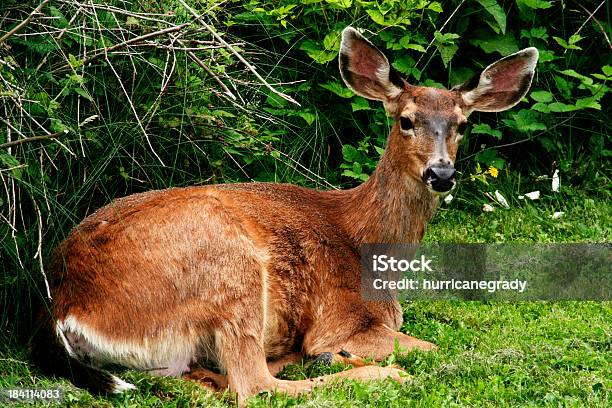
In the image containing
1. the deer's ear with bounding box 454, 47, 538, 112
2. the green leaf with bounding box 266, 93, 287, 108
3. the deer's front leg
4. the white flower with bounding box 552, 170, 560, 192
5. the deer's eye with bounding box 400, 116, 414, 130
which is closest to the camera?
the deer's front leg

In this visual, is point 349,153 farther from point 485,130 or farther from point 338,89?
point 485,130

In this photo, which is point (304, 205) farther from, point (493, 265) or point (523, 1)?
point (523, 1)

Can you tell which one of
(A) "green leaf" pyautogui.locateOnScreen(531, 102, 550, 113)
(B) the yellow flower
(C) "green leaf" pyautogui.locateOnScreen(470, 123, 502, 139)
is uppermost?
(A) "green leaf" pyautogui.locateOnScreen(531, 102, 550, 113)

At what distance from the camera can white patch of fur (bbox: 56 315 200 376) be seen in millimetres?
5254

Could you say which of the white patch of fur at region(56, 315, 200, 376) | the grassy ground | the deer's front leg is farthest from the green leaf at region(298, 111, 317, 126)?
the white patch of fur at region(56, 315, 200, 376)

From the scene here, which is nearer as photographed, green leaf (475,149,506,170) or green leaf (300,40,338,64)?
green leaf (300,40,338,64)

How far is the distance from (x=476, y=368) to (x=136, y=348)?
170 cm

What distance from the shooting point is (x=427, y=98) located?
245 inches

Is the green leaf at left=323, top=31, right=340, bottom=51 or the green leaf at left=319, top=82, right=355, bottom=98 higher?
the green leaf at left=323, top=31, right=340, bottom=51

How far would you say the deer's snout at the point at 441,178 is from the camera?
19.2ft

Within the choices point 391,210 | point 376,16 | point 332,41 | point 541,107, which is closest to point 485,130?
point 541,107

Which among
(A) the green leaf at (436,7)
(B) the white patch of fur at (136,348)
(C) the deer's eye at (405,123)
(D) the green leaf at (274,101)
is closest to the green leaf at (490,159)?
(A) the green leaf at (436,7)

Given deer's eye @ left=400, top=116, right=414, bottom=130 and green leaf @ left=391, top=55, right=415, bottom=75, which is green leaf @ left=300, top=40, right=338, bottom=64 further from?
deer's eye @ left=400, top=116, right=414, bottom=130

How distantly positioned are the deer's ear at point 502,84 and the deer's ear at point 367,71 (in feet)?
1.31
